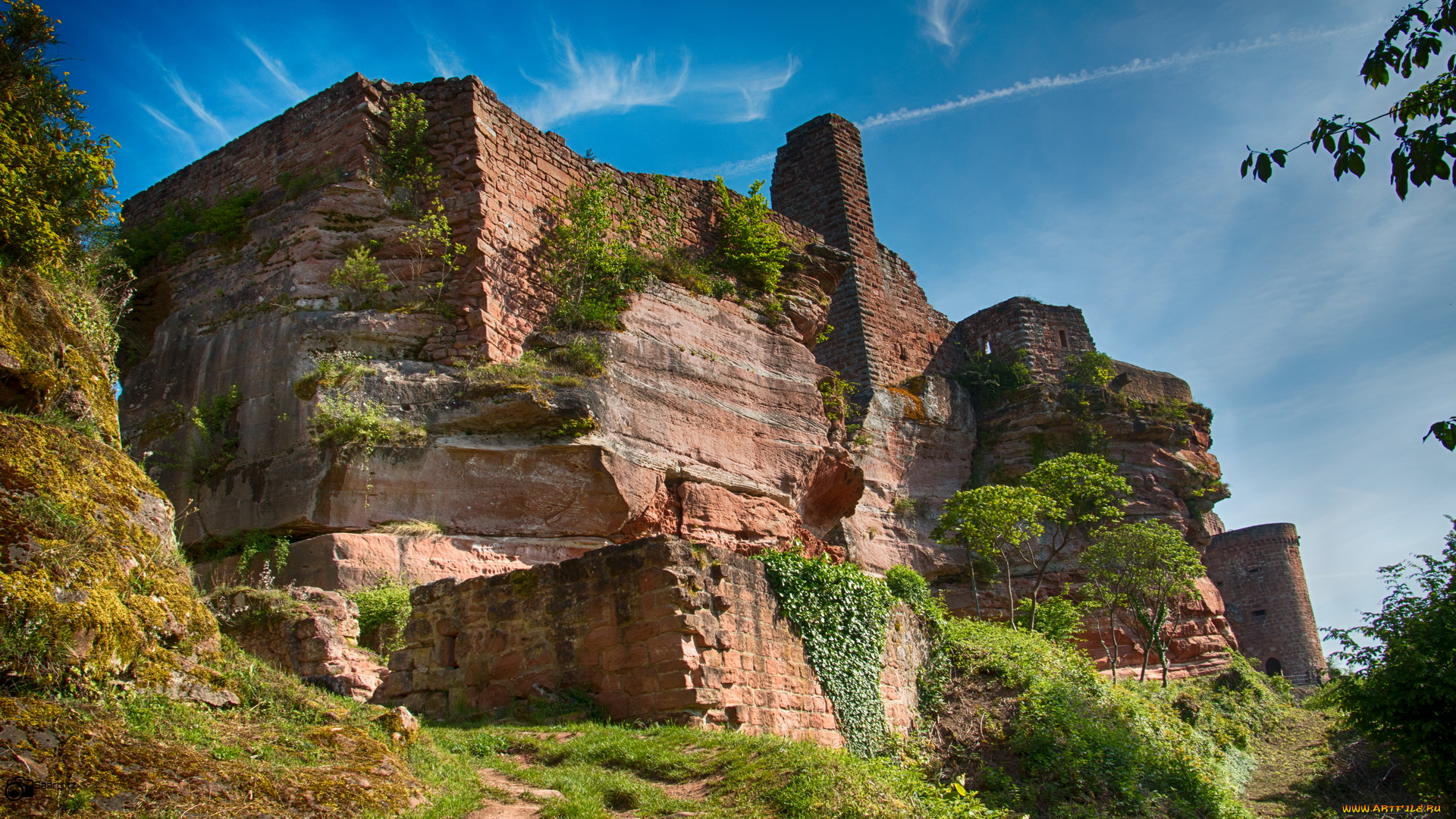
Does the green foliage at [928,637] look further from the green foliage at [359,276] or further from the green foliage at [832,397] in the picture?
the green foliage at [359,276]

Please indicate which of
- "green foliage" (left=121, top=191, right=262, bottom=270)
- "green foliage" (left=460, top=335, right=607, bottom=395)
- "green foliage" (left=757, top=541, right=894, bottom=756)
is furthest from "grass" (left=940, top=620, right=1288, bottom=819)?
"green foliage" (left=121, top=191, right=262, bottom=270)

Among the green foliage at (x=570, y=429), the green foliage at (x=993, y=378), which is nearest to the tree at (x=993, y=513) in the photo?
the green foliage at (x=993, y=378)

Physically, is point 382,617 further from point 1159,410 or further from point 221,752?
point 1159,410

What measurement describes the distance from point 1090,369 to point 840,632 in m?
18.9

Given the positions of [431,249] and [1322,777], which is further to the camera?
[1322,777]

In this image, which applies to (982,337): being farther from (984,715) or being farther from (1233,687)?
(984,715)

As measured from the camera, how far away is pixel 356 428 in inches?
413

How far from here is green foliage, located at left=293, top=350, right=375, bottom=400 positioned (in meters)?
10.8

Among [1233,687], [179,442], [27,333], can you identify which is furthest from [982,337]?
[27,333]

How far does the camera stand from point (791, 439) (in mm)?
14547

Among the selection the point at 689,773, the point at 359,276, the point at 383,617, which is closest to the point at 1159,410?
the point at 359,276

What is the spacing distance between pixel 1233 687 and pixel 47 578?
23259mm

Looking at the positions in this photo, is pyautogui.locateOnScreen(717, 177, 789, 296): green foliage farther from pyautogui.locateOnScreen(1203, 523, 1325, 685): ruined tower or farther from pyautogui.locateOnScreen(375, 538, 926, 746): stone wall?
pyautogui.locateOnScreen(1203, 523, 1325, 685): ruined tower

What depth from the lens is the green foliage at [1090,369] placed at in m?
25.3
